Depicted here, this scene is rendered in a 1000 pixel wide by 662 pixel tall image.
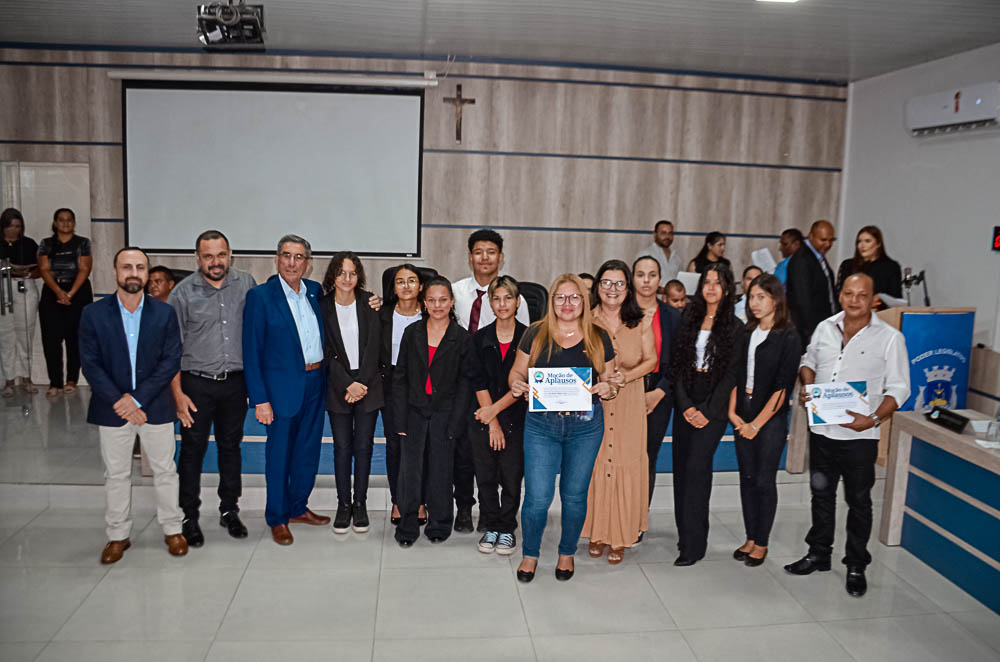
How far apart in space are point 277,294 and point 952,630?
3464 millimetres

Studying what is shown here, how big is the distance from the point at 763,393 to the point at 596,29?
11.6 ft

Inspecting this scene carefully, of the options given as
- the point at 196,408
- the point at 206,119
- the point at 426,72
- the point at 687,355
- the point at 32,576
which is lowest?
the point at 32,576

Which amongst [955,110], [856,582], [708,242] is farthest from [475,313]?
[955,110]

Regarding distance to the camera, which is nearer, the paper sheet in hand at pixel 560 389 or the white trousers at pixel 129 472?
the paper sheet in hand at pixel 560 389

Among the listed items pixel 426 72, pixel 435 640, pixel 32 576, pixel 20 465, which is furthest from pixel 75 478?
pixel 426 72

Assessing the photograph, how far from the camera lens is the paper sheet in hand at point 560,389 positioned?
3166mm

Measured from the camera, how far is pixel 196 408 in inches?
142

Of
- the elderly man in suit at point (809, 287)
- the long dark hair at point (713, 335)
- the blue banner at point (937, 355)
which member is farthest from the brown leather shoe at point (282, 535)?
the blue banner at point (937, 355)

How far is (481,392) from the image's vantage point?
3566 millimetres

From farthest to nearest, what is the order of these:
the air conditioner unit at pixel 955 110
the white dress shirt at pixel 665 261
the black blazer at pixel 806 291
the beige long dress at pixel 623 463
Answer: the white dress shirt at pixel 665 261 < the air conditioner unit at pixel 955 110 < the black blazer at pixel 806 291 < the beige long dress at pixel 623 463

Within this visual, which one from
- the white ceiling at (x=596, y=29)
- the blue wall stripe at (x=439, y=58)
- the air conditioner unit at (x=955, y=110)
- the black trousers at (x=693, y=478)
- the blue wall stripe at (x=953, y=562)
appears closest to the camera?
the blue wall stripe at (x=953, y=562)

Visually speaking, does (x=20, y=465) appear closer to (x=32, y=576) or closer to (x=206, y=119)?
(x=32, y=576)

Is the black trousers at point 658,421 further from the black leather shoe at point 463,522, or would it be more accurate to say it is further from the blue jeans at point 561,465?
the black leather shoe at point 463,522

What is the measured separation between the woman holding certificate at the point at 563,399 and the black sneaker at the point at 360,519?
97 centimetres
